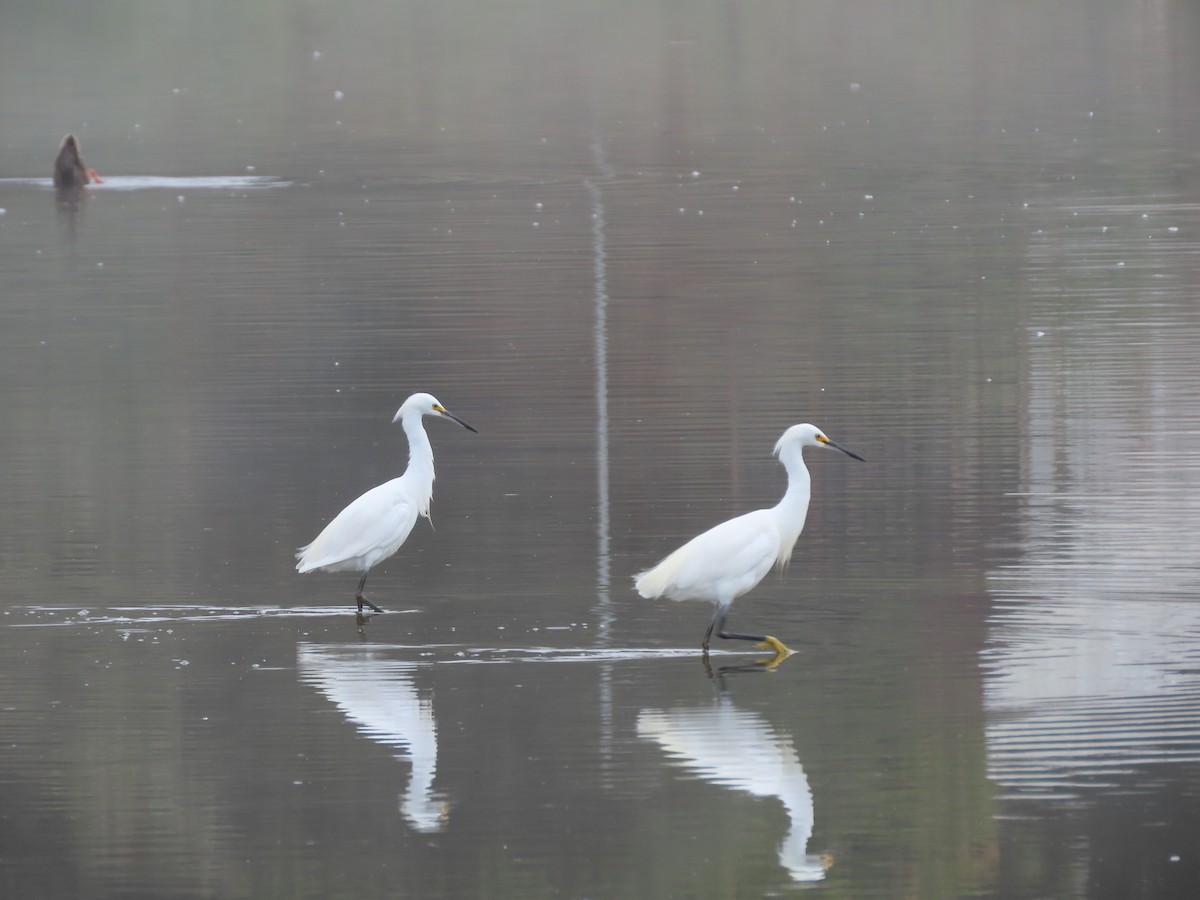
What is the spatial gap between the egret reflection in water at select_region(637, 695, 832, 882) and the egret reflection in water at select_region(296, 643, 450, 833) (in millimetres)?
907

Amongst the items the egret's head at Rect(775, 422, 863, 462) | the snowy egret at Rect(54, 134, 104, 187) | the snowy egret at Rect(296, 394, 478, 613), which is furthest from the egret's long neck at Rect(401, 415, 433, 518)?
the snowy egret at Rect(54, 134, 104, 187)

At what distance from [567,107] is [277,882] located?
4066cm

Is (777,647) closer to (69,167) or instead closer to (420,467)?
(420,467)

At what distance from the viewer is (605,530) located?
1311 cm

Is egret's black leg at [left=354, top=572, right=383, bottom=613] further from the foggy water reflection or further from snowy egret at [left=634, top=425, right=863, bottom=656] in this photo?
the foggy water reflection

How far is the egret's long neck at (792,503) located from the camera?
10852mm

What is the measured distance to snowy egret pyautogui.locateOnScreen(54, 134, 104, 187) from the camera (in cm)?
3519

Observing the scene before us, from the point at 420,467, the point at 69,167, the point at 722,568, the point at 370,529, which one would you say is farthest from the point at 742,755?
the point at 69,167

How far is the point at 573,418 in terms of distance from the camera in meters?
16.5

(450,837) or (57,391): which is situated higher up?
(57,391)

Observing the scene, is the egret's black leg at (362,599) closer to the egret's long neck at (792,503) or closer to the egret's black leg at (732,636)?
the egret's black leg at (732,636)

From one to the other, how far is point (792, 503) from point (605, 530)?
240cm

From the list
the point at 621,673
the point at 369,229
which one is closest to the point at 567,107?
the point at 369,229

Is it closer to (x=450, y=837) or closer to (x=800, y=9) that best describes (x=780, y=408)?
(x=450, y=837)
